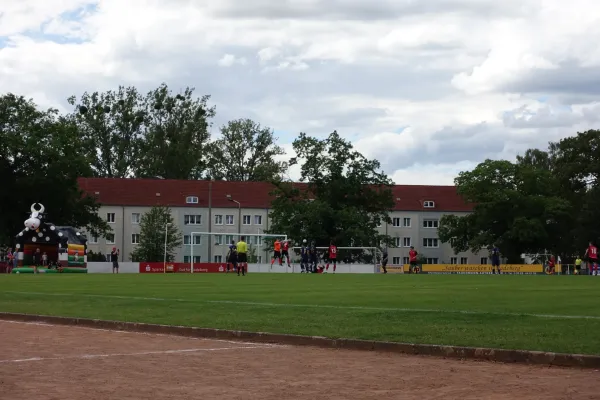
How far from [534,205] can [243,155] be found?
122 feet

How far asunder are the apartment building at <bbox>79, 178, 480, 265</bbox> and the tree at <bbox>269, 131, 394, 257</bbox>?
717 inches

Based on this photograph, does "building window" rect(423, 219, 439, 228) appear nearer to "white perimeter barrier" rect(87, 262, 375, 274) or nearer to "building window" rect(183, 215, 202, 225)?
"building window" rect(183, 215, 202, 225)

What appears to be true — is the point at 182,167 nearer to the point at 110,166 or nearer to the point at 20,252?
the point at 110,166

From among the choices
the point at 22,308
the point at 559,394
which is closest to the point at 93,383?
the point at 559,394

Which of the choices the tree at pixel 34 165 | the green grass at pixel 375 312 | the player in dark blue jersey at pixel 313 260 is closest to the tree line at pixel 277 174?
the tree at pixel 34 165

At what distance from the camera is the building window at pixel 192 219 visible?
459 ft

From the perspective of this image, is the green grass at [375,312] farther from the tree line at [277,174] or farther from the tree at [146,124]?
the tree at [146,124]

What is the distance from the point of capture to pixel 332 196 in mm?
106500

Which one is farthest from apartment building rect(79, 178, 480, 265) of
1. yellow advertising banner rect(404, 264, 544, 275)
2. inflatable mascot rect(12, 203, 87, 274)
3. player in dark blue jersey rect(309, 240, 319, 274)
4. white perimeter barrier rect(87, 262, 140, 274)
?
player in dark blue jersey rect(309, 240, 319, 274)

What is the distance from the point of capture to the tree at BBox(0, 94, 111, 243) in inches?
3588

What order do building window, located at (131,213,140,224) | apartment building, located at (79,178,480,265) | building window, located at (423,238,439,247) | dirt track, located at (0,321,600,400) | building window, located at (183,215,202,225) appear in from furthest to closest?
building window, located at (423,238,439,247), building window, located at (183,215,202,225), building window, located at (131,213,140,224), apartment building, located at (79,178,480,265), dirt track, located at (0,321,600,400)

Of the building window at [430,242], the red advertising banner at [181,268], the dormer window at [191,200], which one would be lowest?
the red advertising banner at [181,268]

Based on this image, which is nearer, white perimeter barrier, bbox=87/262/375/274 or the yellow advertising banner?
white perimeter barrier, bbox=87/262/375/274

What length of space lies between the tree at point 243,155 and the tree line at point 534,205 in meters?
21.9
